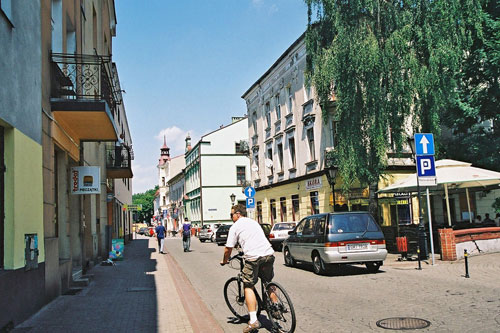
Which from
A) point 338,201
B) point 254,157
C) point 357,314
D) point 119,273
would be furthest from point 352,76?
point 254,157

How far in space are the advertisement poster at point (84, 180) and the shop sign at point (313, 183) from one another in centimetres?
1627

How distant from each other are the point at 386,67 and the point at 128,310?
12.9 metres

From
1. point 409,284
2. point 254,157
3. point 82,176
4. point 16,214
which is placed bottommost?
point 409,284

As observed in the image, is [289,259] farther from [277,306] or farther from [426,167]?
[277,306]

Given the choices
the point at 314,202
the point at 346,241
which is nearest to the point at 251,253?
the point at 346,241

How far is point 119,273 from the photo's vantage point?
597 inches

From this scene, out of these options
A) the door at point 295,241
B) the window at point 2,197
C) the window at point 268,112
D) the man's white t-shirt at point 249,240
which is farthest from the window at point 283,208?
the window at point 2,197

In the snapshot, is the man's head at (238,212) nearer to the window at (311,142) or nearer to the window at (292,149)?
the window at (311,142)

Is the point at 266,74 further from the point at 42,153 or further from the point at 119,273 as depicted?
the point at 42,153

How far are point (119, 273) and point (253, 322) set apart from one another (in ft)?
32.3

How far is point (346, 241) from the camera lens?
12328 millimetres

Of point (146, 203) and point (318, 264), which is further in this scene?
point (146, 203)

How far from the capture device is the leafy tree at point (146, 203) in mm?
132125

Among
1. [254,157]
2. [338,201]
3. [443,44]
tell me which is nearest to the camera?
[443,44]
